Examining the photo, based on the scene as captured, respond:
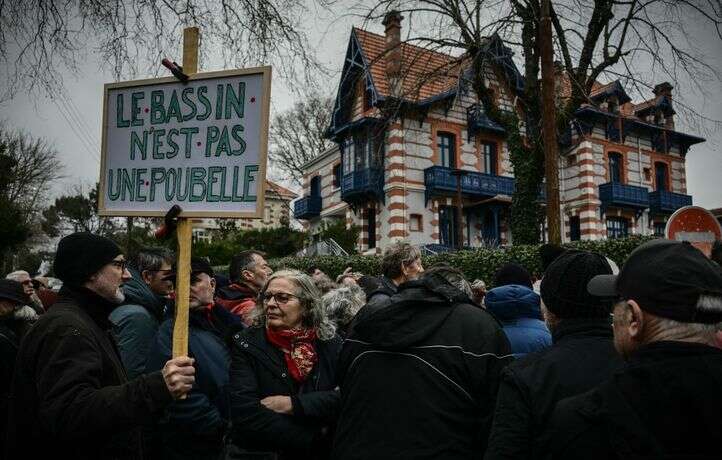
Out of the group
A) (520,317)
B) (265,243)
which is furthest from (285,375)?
(265,243)

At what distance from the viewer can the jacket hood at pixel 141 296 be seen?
4.05 meters

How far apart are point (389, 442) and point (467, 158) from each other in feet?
82.4

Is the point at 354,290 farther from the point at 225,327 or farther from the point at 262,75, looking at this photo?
the point at 262,75

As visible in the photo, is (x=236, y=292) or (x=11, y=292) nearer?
(x=11, y=292)

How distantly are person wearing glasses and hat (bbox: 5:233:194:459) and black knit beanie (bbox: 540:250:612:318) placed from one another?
58.9 inches

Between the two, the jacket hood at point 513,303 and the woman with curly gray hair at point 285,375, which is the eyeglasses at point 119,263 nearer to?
the woman with curly gray hair at point 285,375

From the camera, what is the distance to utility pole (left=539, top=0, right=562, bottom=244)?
8.66 metres

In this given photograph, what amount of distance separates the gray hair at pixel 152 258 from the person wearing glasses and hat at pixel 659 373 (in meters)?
3.55

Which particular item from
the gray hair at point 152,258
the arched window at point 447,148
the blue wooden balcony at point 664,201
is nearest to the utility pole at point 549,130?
the gray hair at point 152,258

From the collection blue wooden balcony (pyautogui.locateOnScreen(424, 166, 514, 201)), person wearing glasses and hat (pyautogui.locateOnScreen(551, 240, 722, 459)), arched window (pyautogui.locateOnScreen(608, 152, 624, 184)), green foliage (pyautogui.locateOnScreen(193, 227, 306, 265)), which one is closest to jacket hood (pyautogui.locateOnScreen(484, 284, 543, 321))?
person wearing glasses and hat (pyautogui.locateOnScreen(551, 240, 722, 459))

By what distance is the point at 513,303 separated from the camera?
3543 millimetres

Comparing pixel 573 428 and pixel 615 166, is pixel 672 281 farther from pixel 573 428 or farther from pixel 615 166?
pixel 615 166

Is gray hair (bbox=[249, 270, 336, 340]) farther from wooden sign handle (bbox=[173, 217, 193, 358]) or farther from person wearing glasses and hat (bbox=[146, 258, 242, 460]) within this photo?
wooden sign handle (bbox=[173, 217, 193, 358])

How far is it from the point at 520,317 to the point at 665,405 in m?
2.19
